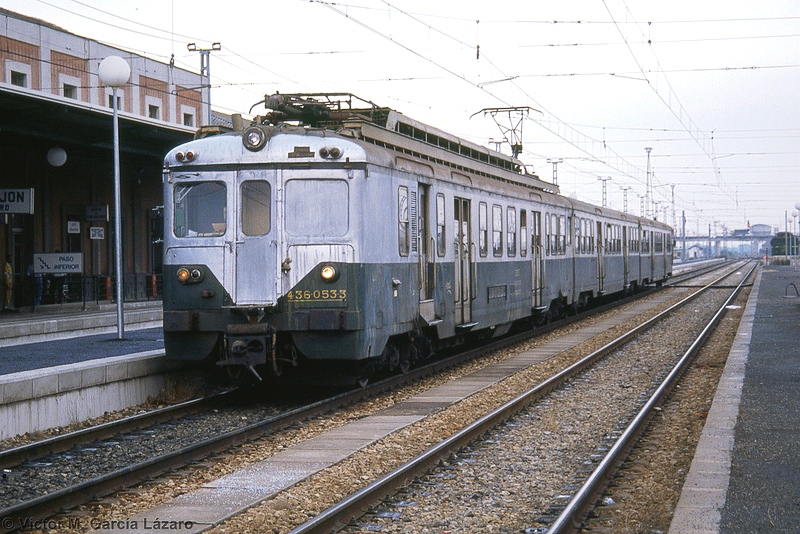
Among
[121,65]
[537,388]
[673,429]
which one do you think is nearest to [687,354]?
[537,388]

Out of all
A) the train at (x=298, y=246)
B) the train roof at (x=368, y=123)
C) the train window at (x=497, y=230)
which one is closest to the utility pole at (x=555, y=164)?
the train window at (x=497, y=230)

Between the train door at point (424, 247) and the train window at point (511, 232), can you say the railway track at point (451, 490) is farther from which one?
the train window at point (511, 232)

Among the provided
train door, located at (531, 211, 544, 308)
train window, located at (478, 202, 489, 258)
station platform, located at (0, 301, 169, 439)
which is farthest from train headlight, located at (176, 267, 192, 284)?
train door, located at (531, 211, 544, 308)

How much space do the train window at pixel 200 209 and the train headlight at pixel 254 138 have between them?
584mm

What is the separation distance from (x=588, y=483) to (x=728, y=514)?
124cm

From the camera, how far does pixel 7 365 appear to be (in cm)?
1326

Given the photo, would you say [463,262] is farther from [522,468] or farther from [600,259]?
[600,259]

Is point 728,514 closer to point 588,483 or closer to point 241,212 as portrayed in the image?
Answer: point 588,483

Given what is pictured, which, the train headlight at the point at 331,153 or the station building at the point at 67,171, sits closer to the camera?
the train headlight at the point at 331,153

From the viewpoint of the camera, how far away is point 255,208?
11.8m

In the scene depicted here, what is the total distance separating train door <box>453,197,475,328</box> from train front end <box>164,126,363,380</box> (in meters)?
3.99

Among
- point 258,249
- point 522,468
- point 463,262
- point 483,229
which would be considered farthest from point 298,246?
point 483,229

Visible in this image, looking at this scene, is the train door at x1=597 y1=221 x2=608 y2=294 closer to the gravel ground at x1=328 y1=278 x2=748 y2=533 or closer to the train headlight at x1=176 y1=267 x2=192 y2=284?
the gravel ground at x1=328 y1=278 x2=748 y2=533

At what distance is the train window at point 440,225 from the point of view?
47.1 feet
